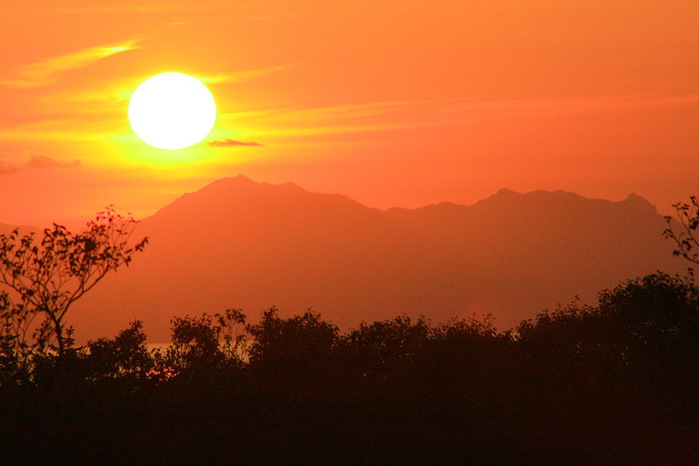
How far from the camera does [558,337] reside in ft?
206

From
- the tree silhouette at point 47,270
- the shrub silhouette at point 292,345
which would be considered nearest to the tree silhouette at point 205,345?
the shrub silhouette at point 292,345

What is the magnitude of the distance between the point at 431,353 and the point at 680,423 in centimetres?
1675

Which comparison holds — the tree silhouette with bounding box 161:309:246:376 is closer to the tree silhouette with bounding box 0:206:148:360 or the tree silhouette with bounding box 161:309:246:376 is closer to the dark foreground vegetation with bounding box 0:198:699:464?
the dark foreground vegetation with bounding box 0:198:699:464

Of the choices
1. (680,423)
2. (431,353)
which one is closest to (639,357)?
(680,423)

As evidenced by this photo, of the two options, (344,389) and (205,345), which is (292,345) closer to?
(344,389)

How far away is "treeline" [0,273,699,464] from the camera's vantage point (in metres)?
39.7

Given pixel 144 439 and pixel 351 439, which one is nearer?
pixel 144 439

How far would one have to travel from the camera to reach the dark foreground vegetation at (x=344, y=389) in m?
39.8

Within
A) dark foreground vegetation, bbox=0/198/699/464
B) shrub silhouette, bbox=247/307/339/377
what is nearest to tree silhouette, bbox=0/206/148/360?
dark foreground vegetation, bbox=0/198/699/464

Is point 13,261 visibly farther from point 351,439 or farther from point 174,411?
point 351,439

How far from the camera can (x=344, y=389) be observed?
160 ft

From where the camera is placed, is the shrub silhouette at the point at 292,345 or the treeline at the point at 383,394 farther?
the shrub silhouette at the point at 292,345

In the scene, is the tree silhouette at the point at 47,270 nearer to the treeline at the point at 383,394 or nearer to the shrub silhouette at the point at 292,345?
the treeline at the point at 383,394

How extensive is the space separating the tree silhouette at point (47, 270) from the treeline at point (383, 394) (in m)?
1.32
